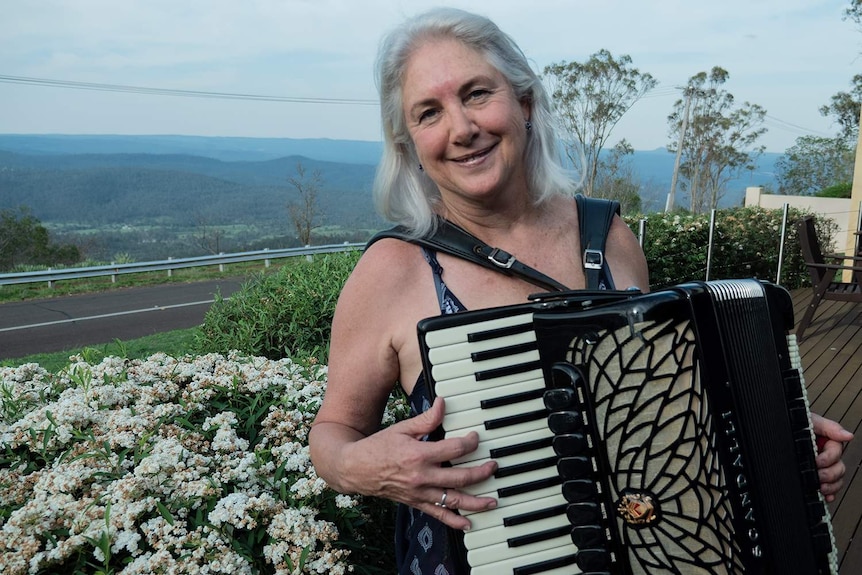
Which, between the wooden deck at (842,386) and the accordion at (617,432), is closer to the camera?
the accordion at (617,432)

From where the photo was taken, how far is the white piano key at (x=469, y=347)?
123 centimetres

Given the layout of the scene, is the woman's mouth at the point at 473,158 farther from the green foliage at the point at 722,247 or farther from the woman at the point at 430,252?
the green foliage at the point at 722,247

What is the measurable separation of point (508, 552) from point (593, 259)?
2.50ft

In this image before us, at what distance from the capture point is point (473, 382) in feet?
Result: 4.04

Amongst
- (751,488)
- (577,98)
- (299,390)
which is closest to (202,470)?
(299,390)

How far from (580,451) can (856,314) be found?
7647 millimetres

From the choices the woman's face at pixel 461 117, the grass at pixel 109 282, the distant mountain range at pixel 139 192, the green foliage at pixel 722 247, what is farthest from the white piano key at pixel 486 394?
the distant mountain range at pixel 139 192

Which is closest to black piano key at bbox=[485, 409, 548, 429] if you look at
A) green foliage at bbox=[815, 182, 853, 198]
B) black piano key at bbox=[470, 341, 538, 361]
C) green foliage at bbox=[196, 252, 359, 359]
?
black piano key at bbox=[470, 341, 538, 361]

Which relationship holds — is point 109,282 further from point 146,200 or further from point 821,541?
point 146,200

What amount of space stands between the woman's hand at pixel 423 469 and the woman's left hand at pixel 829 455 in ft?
2.47

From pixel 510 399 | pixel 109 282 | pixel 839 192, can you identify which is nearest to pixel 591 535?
pixel 510 399

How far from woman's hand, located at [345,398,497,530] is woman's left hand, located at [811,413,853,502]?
0.75 meters

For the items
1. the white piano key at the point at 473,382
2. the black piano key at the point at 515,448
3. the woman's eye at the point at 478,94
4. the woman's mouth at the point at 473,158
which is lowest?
the black piano key at the point at 515,448

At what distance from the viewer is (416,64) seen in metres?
1.57
